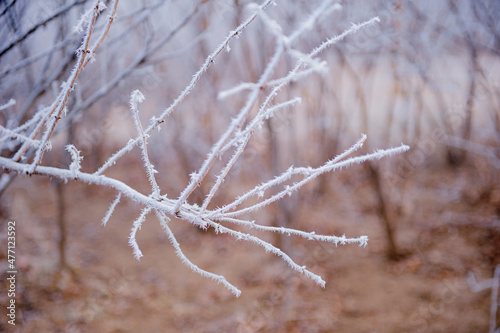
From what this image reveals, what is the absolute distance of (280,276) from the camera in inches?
170

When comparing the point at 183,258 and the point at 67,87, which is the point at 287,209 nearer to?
the point at 183,258

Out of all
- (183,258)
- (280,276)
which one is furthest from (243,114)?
(280,276)

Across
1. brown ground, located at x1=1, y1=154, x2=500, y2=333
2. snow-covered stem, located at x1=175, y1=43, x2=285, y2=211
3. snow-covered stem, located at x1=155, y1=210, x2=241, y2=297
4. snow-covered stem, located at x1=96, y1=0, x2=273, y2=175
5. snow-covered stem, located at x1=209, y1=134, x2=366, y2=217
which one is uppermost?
snow-covered stem, located at x1=96, y1=0, x2=273, y2=175

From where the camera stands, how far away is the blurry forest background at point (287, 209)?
11.2ft

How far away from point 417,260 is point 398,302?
90cm

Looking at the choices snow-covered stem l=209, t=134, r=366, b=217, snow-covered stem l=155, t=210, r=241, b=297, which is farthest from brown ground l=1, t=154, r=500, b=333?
snow-covered stem l=209, t=134, r=366, b=217

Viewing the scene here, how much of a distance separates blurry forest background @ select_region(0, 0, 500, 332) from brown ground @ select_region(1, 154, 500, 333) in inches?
0.8

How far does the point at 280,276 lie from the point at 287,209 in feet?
2.86

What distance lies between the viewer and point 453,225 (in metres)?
5.09

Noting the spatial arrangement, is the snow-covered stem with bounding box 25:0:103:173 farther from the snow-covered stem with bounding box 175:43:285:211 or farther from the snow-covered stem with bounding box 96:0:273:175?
the snow-covered stem with bounding box 175:43:285:211

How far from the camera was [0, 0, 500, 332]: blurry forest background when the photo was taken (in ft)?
11.2

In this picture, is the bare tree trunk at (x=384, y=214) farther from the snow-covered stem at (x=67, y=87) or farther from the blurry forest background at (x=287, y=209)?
the snow-covered stem at (x=67, y=87)

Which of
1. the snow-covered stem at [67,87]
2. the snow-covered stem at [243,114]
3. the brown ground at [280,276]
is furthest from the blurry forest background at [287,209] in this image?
the snow-covered stem at [243,114]

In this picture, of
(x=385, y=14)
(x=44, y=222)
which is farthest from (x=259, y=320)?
(x=44, y=222)
